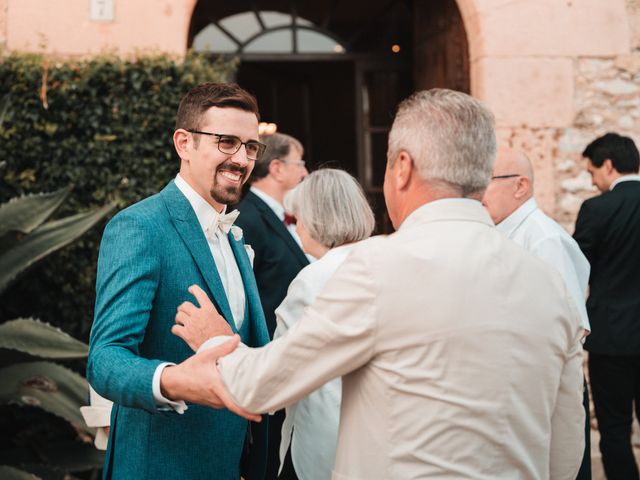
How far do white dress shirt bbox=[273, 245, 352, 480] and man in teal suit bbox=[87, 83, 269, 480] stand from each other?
1.87 ft

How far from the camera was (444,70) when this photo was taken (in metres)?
6.77

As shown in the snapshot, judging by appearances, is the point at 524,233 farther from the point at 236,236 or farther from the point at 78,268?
the point at 78,268

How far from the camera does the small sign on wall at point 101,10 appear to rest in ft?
18.3

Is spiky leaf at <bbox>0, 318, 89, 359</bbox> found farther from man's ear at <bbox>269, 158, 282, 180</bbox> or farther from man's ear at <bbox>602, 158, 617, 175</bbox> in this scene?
man's ear at <bbox>602, 158, 617, 175</bbox>

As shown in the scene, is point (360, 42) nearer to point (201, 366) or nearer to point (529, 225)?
point (529, 225)

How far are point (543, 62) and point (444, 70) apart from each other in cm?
108

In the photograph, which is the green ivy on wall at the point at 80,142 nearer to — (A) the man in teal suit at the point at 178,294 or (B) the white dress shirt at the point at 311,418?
(B) the white dress shirt at the point at 311,418

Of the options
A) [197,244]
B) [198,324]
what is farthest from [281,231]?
[198,324]

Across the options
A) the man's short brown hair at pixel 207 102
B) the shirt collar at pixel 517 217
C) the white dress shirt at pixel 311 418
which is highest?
the man's short brown hair at pixel 207 102

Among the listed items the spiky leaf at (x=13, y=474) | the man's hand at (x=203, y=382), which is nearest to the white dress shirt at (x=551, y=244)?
the man's hand at (x=203, y=382)

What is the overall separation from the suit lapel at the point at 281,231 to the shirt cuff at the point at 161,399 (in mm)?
2625

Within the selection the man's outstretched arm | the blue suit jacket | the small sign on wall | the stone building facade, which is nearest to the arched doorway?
the stone building facade

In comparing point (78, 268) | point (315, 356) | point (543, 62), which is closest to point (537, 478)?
point (315, 356)

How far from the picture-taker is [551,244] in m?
3.54
